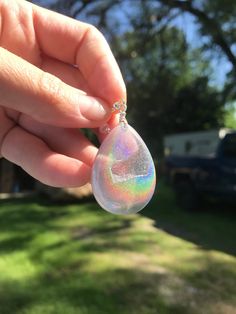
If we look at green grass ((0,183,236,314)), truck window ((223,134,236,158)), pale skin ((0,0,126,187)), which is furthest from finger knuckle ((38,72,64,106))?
truck window ((223,134,236,158))

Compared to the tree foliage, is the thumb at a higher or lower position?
lower

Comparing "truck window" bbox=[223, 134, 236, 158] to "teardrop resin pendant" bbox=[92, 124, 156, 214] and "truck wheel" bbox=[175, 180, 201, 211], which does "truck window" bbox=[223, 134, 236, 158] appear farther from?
"teardrop resin pendant" bbox=[92, 124, 156, 214]

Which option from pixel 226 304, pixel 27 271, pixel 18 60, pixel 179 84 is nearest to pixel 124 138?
pixel 18 60

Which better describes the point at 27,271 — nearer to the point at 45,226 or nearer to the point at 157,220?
the point at 45,226

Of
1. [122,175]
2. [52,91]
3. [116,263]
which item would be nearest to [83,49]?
[52,91]

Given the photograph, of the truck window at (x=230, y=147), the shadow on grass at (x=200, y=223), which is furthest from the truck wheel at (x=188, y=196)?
the truck window at (x=230, y=147)
